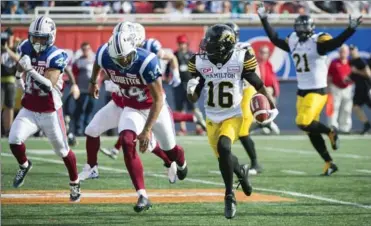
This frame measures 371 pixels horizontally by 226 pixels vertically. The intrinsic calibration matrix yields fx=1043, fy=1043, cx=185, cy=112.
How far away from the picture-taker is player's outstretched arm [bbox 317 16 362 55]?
1114 centimetres

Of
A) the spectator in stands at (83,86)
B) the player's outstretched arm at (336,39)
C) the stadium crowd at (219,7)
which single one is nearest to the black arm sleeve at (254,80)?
the player's outstretched arm at (336,39)

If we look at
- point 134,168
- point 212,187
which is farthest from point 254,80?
point 212,187

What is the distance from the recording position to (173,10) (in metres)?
19.5

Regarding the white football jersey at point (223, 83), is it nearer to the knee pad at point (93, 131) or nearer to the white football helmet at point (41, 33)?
the white football helmet at point (41, 33)

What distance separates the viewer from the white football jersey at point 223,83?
8.48 metres

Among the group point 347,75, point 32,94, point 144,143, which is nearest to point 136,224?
point 144,143

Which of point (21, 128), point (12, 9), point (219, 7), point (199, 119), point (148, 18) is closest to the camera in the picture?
point (21, 128)

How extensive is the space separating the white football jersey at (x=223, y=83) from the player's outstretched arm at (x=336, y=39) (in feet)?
9.51

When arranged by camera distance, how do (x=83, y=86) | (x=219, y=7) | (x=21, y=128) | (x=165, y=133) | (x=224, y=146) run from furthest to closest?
(x=219, y=7)
(x=83, y=86)
(x=165, y=133)
(x=21, y=128)
(x=224, y=146)

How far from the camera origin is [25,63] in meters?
8.80

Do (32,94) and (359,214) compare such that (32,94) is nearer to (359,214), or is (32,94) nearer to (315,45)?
(359,214)

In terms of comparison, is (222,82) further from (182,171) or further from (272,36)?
(272,36)

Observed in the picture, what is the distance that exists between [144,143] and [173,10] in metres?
11.6

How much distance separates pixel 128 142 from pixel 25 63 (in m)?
1.29
